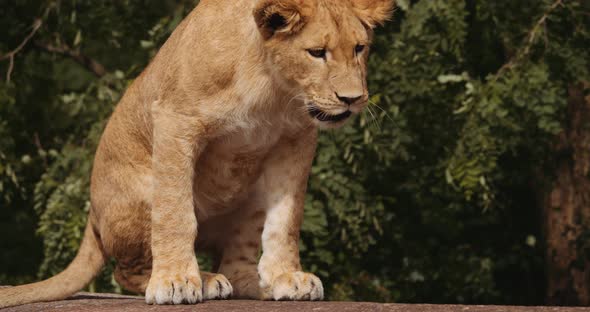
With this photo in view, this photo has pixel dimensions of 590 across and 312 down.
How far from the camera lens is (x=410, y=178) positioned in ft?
26.0

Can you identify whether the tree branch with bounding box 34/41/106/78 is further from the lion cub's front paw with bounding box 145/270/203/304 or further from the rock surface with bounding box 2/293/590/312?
the lion cub's front paw with bounding box 145/270/203/304

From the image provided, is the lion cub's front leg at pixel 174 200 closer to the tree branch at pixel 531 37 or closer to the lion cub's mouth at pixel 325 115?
the lion cub's mouth at pixel 325 115

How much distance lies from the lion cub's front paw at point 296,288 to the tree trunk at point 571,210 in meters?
3.59


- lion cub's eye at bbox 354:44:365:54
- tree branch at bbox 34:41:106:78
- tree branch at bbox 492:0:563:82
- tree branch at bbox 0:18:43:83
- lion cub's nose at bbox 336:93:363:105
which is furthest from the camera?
tree branch at bbox 34:41:106:78

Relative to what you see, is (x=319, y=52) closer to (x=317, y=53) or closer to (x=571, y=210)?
(x=317, y=53)

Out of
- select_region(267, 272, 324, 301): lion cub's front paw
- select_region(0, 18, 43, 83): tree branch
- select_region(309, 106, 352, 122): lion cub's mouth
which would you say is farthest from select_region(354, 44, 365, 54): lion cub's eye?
select_region(0, 18, 43, 83): tree branch

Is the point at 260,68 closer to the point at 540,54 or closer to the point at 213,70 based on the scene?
the point at 213,70

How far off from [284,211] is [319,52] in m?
0.82

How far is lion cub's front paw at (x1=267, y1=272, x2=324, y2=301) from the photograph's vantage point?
4.74m

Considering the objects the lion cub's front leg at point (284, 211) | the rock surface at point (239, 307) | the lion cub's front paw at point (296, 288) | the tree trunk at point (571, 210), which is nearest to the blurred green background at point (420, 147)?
the tree trunk at point (571, 210)

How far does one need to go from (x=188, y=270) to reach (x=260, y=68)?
0.91 metres

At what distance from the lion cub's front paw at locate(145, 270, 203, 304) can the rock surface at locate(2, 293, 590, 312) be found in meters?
0.05

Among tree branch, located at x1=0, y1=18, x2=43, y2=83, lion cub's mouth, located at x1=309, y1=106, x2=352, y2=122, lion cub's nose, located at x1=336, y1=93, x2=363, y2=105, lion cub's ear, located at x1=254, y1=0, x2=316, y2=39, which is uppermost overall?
lion cub's ear, located at x1=254, y1=0, x2=316, y2=39

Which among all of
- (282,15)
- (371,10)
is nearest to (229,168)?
(282,15)
